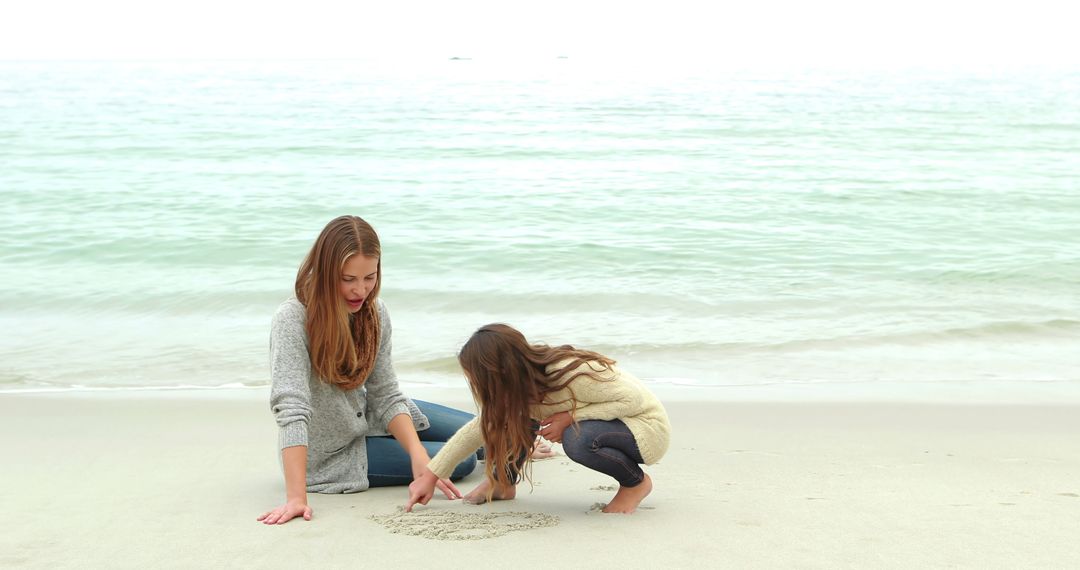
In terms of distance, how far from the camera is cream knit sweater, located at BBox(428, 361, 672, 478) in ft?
10.4

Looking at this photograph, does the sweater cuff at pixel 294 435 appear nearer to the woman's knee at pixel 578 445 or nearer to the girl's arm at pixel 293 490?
the girl's arm at pixel 293 490

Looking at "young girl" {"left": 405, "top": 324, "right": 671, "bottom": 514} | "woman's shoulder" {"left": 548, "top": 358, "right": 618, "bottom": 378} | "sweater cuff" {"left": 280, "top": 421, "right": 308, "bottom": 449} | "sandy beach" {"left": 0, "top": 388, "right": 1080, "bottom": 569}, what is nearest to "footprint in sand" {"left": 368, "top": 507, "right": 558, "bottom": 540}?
"sandy beach" {"left": 0, "top": 388, "right": 1080, "bottom": 569}

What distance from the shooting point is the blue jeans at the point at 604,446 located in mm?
3154

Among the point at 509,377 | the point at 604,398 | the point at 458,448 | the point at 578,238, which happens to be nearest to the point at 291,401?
the point at 458,448

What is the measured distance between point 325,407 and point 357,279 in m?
0.49

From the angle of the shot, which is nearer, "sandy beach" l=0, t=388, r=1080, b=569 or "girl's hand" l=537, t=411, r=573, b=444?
"sandy beach" l=0, t=388, r=1080, b=569

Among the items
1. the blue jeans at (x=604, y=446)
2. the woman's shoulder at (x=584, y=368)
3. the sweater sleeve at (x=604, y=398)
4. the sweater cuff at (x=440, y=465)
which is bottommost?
the sweater cuff at (x=440, y=465)

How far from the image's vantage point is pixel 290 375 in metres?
3.24

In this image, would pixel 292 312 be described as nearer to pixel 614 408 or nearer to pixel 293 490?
pixel 293 490

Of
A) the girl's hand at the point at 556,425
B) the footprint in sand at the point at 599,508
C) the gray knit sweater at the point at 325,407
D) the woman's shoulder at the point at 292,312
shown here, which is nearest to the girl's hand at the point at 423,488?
the gray knit sweater at the point at 325,407

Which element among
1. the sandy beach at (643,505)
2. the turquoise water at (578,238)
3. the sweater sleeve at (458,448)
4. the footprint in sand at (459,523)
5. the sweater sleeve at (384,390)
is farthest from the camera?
the turquoise water at (578,238)

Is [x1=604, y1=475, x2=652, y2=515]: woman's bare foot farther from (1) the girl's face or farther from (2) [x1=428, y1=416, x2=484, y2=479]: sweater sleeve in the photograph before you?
(1) the girl's face

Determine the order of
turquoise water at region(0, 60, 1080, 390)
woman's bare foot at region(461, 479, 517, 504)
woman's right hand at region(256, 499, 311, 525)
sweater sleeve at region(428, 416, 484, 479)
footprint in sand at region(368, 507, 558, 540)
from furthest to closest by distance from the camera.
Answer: turquoise water at region(0, 60, 1080, 390) < woman's bare foot at region(461, 479, 517, 504) < sweater sleeve at region(428, 416, 484, 479) < woman's right hand at region(256, 499, 311, 525) < footprint in sand at region(368, 507, 558, 540)

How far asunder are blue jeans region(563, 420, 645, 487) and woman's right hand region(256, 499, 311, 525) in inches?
31.8
